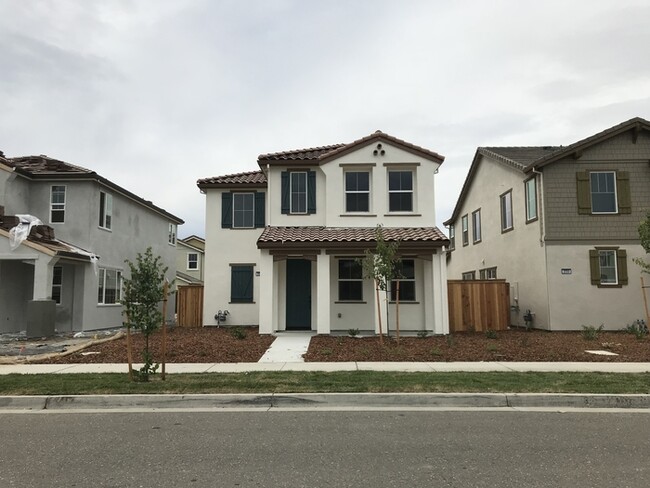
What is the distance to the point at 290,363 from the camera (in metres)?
10.7

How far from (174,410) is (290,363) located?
145 inches

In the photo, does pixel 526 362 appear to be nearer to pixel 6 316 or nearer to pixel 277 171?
pixel 277 171

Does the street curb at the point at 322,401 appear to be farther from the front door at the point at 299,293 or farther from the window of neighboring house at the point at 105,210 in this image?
the window of neighboring house at the point at 105,210

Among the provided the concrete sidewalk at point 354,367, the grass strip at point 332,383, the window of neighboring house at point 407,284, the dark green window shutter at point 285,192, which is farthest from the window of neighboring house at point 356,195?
the grass strip at point 332,383

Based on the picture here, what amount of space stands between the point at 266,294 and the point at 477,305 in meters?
7.75

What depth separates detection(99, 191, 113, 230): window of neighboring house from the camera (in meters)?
19.7

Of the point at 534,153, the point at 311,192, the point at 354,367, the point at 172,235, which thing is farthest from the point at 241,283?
the point at 534,153

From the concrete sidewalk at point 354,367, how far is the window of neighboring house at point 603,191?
8563mm

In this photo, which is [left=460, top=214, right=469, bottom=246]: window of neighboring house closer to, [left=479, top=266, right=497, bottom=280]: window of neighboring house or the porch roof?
[left=479, top=266, right=497, bottom=280]: window of neighboring house

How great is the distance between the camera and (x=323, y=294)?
1558cm

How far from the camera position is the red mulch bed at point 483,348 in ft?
36.9

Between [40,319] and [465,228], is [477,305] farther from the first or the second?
[40,319]

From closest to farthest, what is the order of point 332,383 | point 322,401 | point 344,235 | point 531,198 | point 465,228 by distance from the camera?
point 322,401, point 332,383, point 344,235, point 531,198, point 465,228

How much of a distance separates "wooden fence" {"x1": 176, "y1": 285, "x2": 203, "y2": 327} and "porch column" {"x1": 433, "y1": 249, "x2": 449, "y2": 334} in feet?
31.3
